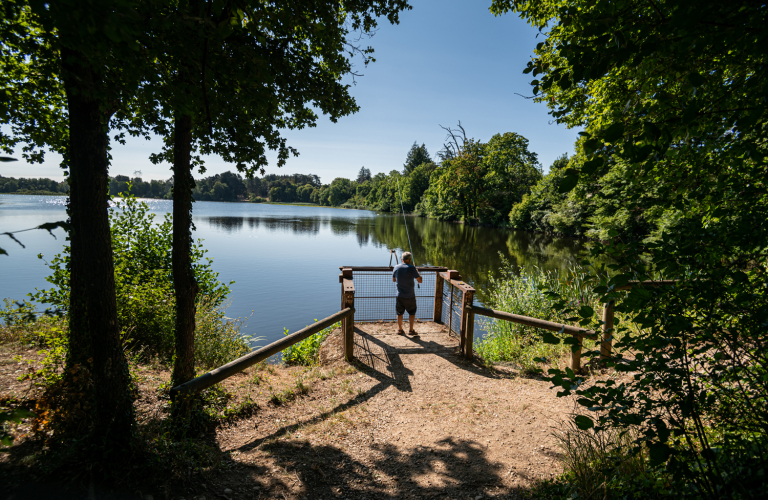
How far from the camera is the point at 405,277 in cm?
676

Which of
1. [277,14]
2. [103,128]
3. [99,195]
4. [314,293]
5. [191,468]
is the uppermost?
[277,14]

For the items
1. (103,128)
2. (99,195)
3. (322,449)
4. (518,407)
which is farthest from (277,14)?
(518,407)

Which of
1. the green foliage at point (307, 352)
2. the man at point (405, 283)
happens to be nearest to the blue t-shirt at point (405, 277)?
the man at point (405, 283)

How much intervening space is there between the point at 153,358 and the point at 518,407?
5.40 metres

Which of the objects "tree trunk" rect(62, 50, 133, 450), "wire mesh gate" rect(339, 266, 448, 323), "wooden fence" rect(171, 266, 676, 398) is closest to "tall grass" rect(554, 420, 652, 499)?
"wooden fence" rect(171, 266, 676, 398)

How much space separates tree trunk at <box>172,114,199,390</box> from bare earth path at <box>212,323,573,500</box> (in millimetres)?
923

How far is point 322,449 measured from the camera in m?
3.48

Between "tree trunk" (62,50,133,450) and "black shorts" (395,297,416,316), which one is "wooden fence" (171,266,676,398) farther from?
"black shorts" (395,297,416,316)

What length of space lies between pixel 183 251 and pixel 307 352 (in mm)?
3998

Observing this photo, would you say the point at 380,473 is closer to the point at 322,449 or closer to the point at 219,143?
the point at 322,449

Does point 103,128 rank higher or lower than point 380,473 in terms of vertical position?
higher

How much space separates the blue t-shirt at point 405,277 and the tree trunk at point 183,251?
150 inches

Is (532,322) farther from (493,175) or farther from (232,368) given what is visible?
(493,175)

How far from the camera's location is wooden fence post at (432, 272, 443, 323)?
7.63 metres
